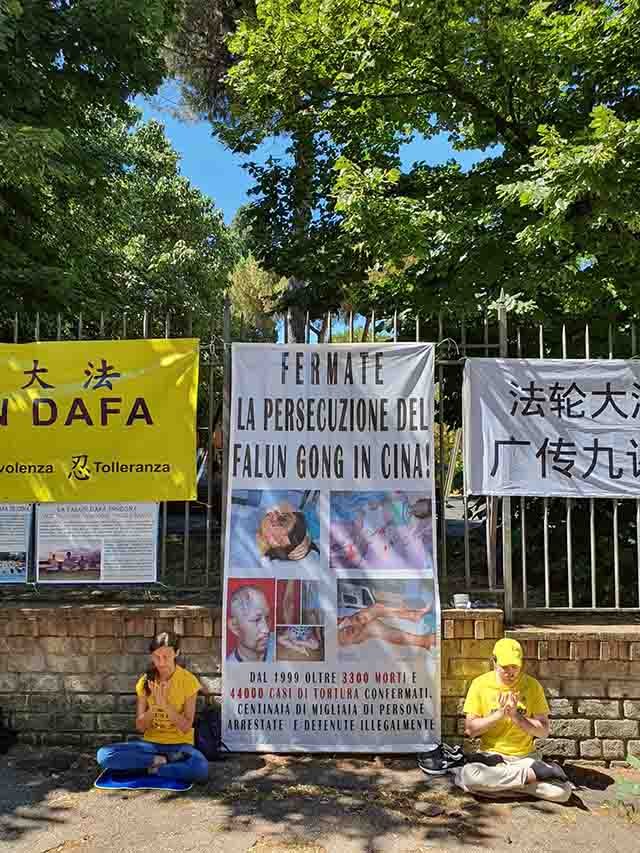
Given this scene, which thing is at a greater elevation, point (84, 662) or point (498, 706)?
point (84, 662)

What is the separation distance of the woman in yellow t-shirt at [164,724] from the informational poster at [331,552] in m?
0.37

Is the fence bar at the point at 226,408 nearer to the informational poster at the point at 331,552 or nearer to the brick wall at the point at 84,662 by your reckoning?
the informational poster at the point at 331,552

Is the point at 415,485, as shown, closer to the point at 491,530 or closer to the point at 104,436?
the point at 491,530

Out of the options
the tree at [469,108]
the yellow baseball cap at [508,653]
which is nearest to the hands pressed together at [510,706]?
the yellow baseball cap at [508,653]

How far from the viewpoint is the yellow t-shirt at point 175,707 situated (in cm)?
407

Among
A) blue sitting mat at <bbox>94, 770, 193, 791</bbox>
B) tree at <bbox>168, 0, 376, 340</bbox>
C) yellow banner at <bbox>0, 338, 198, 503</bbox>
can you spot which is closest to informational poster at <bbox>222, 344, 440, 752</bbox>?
yellow banner at <bbox>0, 338, 198, 503</bbox>

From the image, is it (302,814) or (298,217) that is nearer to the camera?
(302,814)

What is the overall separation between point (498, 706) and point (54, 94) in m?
7.59

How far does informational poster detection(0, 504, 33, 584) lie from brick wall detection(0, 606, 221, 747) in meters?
0.37

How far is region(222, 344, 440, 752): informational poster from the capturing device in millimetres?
4355

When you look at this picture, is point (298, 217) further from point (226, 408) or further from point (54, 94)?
point (226, 408)

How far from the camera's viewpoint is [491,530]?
466cm

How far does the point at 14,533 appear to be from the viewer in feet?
15.6

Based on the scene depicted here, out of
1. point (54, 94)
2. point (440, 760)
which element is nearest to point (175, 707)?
point (440, 760)
